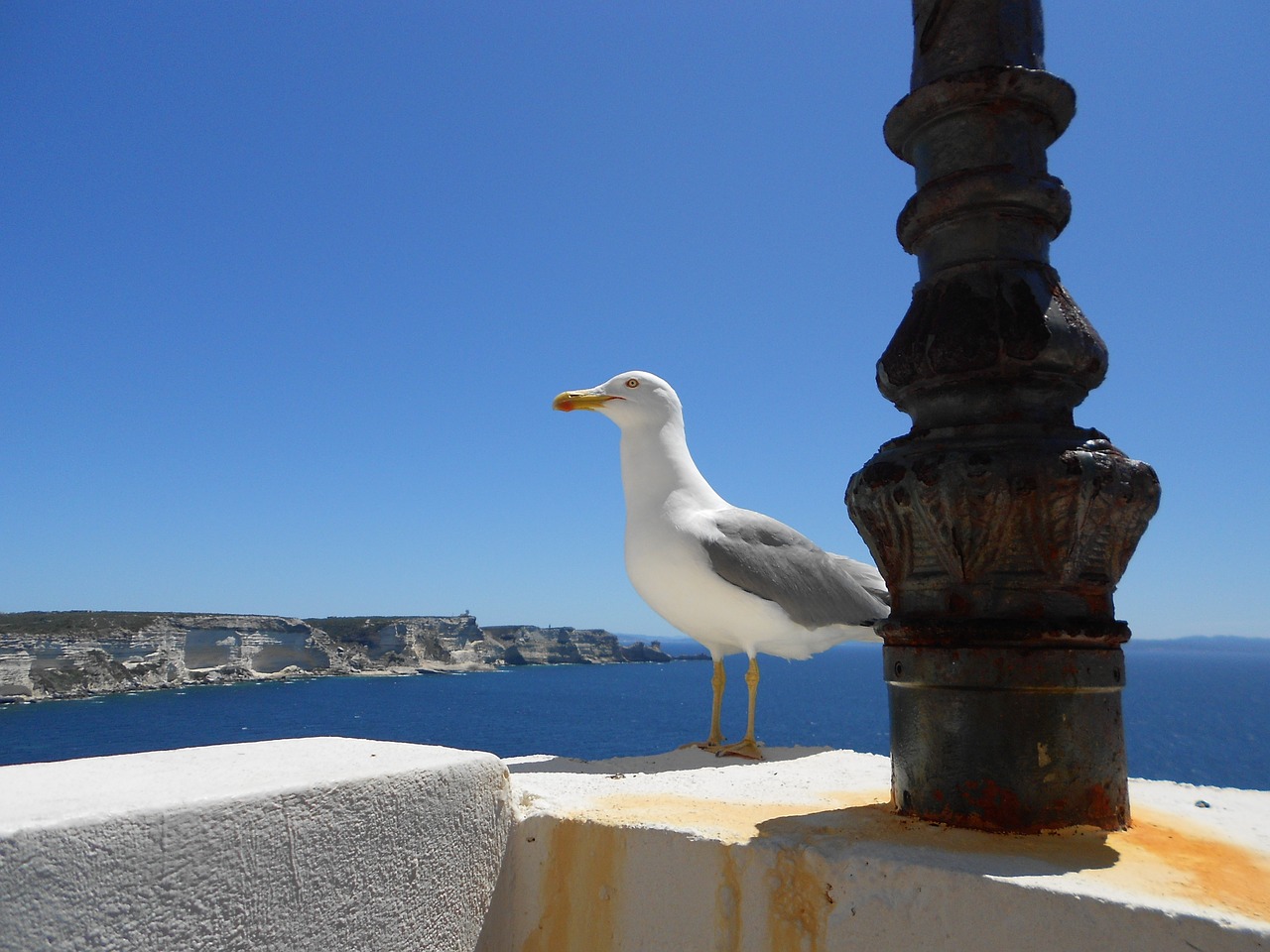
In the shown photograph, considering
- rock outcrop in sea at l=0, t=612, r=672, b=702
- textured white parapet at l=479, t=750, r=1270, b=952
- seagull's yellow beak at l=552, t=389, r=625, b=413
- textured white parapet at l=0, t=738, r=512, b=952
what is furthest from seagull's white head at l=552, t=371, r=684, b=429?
rock outcrop in sea at l=0, t=612, r=672, b=702

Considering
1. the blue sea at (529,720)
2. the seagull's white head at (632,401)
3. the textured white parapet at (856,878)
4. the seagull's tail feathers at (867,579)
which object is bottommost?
the blue sea at (529,720)

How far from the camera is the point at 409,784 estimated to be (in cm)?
176

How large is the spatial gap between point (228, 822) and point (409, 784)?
15.8 inches

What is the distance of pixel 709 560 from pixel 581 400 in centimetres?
133

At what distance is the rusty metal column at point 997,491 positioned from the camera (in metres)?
1.84

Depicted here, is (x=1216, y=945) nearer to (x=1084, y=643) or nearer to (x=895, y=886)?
(x=895, y=886)

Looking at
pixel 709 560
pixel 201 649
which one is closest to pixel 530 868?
pixel 709 560

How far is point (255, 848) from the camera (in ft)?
4.81

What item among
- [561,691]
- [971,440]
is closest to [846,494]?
[971,440]

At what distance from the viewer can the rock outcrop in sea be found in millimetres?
69750

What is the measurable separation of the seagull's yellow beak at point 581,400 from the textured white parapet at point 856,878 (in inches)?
127

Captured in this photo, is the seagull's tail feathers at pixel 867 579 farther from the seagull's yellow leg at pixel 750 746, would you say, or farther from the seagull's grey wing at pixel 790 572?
the seagull's yellow leg at pixel 750 746

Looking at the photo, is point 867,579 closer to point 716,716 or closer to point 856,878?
point 716,716

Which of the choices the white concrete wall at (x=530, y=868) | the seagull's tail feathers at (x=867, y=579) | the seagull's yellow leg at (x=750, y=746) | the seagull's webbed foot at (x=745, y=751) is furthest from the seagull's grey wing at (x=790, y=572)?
the white concrete wall at (x=530, y=868)
